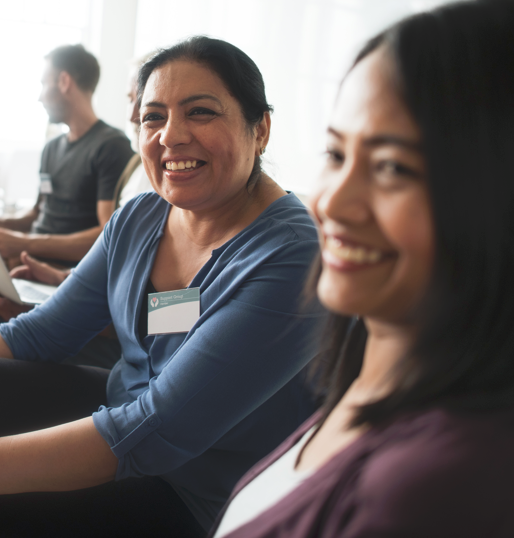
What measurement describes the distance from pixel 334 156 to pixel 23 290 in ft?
5.40

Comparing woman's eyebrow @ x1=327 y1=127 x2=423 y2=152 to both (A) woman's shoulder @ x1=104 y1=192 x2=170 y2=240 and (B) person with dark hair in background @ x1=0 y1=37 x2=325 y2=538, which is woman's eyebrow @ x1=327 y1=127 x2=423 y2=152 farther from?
(A) woman's shoulder @ x1=104 y1=192 x2=170 y2=240

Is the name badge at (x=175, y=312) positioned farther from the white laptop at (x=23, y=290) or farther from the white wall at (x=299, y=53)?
the white wall at (x=299, y=53)

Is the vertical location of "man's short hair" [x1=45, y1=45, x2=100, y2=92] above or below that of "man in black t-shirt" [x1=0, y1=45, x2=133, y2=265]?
above

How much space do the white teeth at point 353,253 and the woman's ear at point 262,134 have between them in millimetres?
867

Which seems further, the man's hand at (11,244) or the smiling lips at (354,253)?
the man's hand at (11,244)

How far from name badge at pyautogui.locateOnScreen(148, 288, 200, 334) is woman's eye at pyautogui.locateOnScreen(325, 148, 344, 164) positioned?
623 millimetres

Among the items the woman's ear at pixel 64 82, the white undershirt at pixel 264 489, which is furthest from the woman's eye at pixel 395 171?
the woman's ear at pixel 64 82

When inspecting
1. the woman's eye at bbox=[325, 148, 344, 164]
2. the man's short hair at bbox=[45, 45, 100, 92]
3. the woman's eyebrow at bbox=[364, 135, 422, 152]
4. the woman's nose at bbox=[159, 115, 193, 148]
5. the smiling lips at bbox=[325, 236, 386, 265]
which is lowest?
the smiling lips at bbox=[325, 236, 386, 265]

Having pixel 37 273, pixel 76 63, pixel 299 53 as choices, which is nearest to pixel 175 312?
pixel 37 273

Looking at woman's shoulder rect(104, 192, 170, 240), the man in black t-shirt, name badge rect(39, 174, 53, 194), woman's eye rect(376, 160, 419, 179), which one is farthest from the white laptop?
woman's eye rect(376, 160, 419, 179)

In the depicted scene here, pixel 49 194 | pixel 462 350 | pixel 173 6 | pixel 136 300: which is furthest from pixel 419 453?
pixel 173 6

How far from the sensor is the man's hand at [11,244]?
247 centimetres

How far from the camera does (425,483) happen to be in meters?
0.36

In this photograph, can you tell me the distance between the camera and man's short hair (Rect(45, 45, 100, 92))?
319cm
